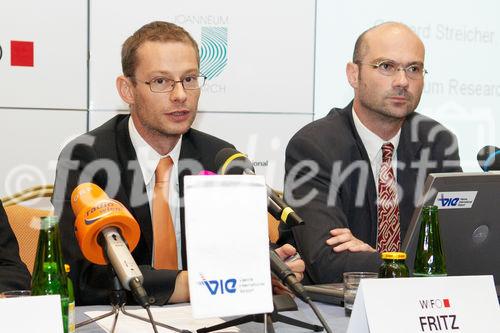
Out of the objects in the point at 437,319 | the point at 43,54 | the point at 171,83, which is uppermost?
the point at 43,54

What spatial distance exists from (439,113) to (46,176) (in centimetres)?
225

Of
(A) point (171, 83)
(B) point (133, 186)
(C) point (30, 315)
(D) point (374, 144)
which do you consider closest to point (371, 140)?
(D) point (374, 144)

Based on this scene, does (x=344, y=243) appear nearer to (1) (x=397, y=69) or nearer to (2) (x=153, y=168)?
(2) (x=153, y=168)

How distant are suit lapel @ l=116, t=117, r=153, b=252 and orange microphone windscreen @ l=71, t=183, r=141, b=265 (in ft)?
3.35

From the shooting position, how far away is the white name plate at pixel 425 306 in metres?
1.33

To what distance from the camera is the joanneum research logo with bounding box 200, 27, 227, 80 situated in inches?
150

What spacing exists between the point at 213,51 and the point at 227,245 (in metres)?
2.66

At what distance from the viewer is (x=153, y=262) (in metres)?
2.52

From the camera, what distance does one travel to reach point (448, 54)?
436 centimetres

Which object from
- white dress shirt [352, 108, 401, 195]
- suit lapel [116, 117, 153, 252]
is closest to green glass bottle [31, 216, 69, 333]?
suit lapel [116, 117, 153, 252]

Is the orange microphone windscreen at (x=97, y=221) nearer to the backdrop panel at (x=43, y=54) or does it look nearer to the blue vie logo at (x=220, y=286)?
the blue vie logo at (x=220, y=286)

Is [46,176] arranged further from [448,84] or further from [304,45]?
[448,84]

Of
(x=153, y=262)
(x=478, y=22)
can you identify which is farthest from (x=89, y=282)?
(x=478, y=22)

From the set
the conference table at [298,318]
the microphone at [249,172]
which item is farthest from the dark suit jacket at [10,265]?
the microphone at [249,172]
